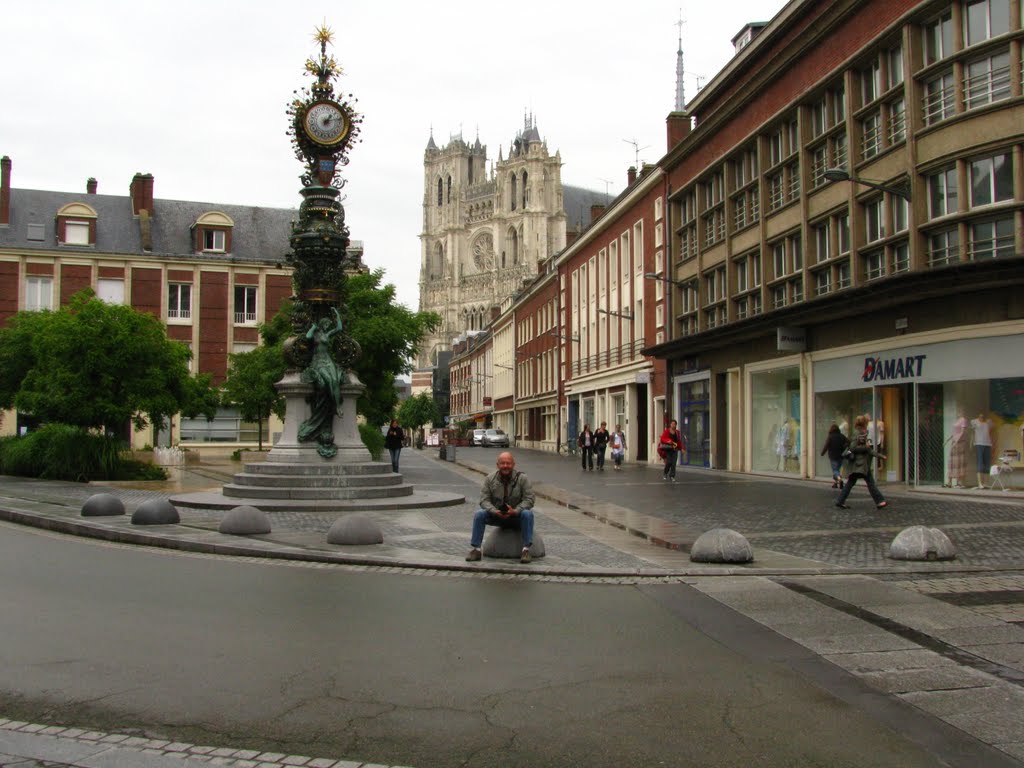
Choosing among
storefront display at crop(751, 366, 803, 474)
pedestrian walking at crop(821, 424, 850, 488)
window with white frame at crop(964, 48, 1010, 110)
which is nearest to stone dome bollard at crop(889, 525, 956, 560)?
pedestrian walking at crop(821, 424, 850, 488)

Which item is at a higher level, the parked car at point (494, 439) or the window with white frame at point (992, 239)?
the window with white frame at point (992, 239)

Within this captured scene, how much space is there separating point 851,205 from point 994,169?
468 centimetres

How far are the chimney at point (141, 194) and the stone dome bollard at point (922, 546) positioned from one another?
49.9m

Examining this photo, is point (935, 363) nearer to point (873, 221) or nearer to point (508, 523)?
point (873, 221)

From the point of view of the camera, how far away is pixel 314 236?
20.3m

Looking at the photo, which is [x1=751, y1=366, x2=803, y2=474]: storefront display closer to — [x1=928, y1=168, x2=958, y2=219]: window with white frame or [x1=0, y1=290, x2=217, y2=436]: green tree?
[x1=928, y1=168, x2=958, y2=219]: window with white frame

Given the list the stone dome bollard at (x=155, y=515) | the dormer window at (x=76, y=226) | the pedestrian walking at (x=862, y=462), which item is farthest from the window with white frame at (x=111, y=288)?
the pedestrian walking at (x=862, y=462)

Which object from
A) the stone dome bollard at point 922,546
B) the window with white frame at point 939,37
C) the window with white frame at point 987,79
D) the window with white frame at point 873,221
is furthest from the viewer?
the window with white frame at point 873,221

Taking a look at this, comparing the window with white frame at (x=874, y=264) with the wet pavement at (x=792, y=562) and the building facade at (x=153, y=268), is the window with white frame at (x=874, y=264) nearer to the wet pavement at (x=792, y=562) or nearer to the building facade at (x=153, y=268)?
the wet pavement at (x=792, y=562)

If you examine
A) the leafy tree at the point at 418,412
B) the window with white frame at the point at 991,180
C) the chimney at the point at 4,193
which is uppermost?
the chimney at the point at 4,193

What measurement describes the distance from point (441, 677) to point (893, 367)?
60.5 feet

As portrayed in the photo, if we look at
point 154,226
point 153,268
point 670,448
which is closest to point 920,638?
point 670,448

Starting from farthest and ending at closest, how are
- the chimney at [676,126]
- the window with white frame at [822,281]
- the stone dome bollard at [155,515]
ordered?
the chimney at [676,126] < the window with white frame at [822,281] < the stone dome bollard at [155,515]

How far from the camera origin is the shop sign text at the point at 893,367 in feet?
68.4
